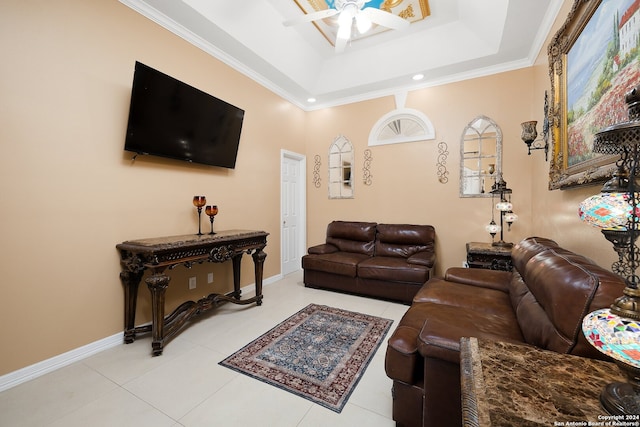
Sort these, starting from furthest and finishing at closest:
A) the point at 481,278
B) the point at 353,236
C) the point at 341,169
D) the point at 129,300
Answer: the point at 341,169
the point at 353,236
the point at 481,278
the point at 129,300

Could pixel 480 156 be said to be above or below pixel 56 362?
above

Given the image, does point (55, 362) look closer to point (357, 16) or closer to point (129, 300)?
point (129, 300)

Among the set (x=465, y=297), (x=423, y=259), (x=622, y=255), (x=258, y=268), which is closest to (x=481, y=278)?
(x=465, y=297)

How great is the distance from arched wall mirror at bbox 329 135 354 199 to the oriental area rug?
2358 millimetres

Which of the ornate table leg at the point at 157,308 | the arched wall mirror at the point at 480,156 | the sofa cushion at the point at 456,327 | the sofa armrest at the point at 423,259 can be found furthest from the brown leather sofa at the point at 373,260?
the ornate table leg at the point at 157,308

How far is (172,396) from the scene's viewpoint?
5.61 ft

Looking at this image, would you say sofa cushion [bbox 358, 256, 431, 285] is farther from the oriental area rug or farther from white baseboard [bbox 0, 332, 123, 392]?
white baseboard [bbox 0, 332, 123, 392]

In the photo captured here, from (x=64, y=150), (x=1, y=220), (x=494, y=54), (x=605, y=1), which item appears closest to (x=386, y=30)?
(x=494, y=54)

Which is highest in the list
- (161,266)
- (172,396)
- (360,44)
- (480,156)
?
(360,44)

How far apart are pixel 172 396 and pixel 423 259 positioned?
296 centimetres

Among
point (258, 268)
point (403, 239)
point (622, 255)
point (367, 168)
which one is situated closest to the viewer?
point (622, 255)

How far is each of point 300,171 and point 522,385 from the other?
4.52 m

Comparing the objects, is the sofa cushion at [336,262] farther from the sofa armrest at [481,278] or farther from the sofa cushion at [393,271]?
the sofa armrest at [481,278]

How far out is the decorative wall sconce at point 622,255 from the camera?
2.14ft
